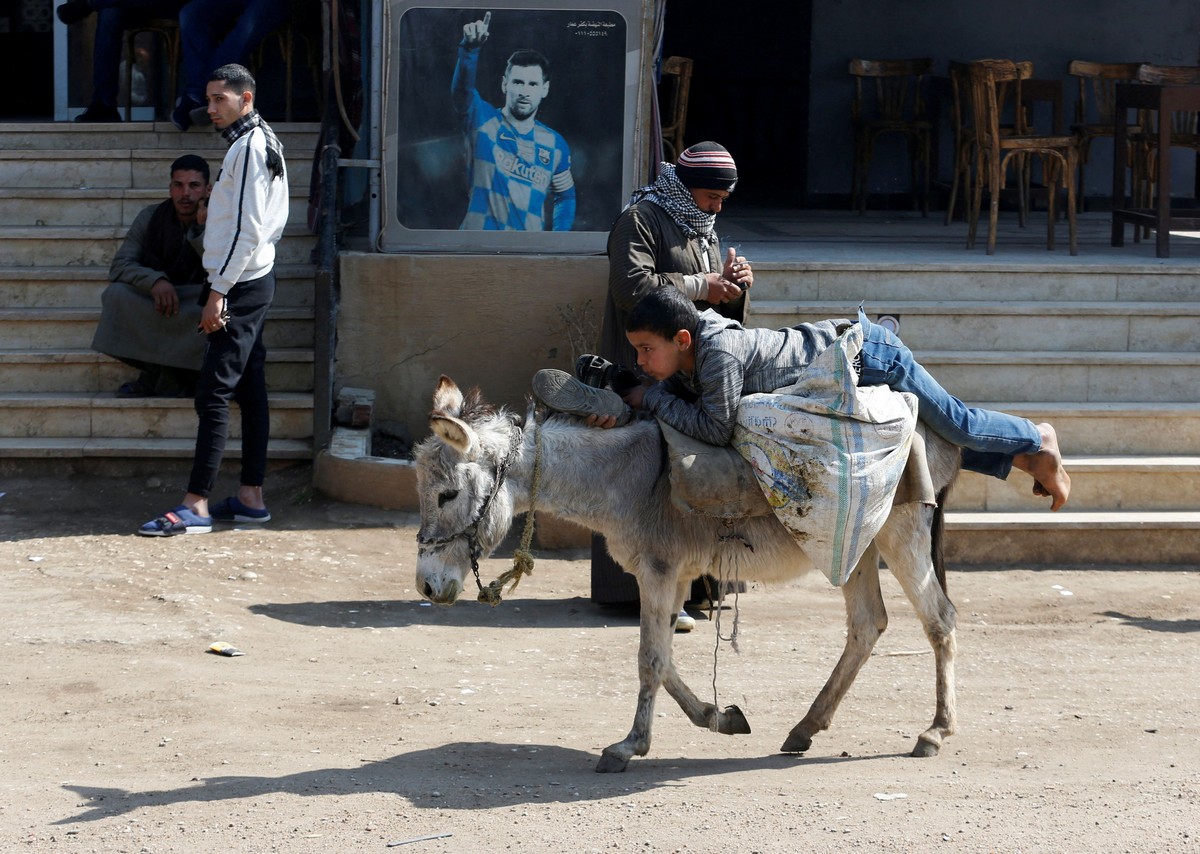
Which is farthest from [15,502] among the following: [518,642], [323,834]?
[323,834]

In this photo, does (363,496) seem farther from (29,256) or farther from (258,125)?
(29,256)

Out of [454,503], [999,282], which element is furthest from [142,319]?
[999,282]

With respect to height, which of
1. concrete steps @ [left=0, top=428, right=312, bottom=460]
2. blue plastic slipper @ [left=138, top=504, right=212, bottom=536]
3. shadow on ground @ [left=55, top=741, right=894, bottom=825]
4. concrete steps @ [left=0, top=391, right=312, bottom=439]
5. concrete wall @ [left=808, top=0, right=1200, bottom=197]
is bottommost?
shadow on ground @ [left=55, top=741, right=894, bottom=825]

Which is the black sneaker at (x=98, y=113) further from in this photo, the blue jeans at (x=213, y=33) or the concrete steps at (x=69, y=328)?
the concrete steps at (x=69, y=328)

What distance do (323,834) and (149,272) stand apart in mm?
4645

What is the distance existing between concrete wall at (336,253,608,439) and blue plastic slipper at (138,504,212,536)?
1.35m

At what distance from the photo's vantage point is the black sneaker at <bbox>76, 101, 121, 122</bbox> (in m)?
10.5

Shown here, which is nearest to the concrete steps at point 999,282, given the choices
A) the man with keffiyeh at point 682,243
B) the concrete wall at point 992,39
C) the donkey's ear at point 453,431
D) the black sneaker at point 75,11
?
the man with keffiyeh at point 682,243

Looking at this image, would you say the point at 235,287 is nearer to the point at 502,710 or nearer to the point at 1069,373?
the point at 502,710

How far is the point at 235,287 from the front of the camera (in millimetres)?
7285

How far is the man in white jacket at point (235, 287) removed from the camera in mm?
7141

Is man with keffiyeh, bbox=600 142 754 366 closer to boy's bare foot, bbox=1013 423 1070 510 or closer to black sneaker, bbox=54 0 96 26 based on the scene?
boy's bare foot, bbox=1013 423 1070 510

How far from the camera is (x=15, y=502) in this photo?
7.82 metres

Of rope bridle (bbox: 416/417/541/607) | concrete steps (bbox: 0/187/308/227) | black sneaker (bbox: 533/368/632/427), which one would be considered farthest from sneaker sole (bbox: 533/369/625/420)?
concrete steps (bbox: 0/187/308/227)
